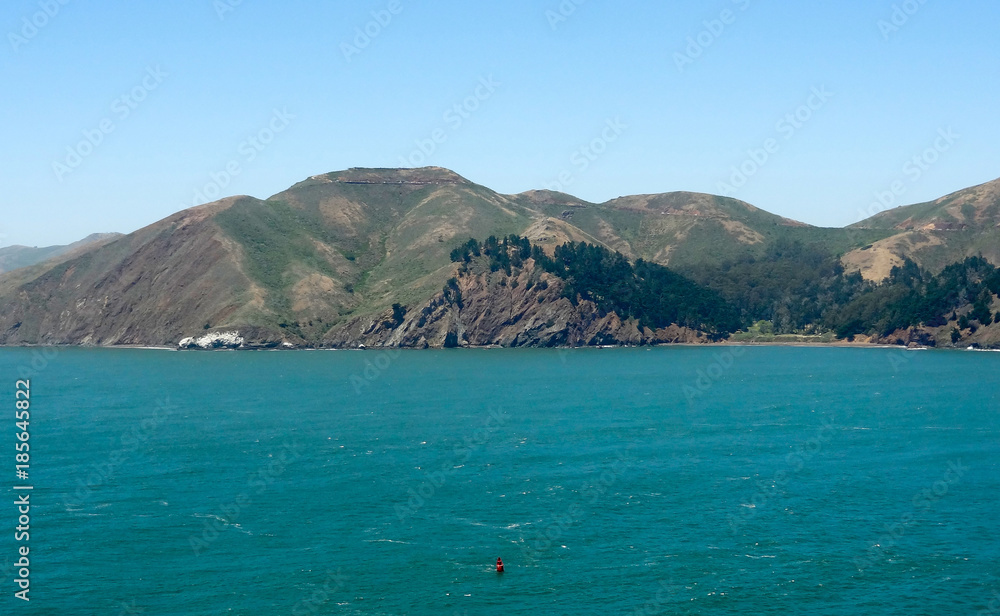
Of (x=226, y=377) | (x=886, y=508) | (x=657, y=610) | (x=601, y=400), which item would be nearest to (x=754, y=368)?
(x=601, y=400)

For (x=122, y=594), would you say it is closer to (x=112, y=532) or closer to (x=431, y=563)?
(x=112, y=532)

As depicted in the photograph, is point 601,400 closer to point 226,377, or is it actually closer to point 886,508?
point 886,508

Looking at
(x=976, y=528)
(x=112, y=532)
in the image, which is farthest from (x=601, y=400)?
(x=112, y=532)

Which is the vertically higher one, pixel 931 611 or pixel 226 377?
pixel 226 377

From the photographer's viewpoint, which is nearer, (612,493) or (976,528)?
(976,528)

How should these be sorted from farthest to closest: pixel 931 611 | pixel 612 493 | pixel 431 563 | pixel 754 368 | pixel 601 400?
pixel 754 368, pixel 601 400, pixel 612 493, pixel 431 563, pixel 931 611

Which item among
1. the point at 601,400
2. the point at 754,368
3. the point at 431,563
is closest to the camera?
the point at 431,563
